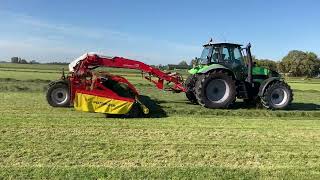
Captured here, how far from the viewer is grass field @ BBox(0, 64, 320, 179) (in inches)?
288

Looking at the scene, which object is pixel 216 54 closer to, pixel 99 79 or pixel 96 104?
pixel 99 79

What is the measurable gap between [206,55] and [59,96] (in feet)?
16.8

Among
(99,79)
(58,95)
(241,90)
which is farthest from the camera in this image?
(241,90)

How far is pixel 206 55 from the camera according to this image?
16344 millimetres

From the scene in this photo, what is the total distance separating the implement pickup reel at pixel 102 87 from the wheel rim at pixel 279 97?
117 inches

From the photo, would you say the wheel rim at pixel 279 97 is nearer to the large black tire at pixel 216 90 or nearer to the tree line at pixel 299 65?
the large black tire at pixel 216 90

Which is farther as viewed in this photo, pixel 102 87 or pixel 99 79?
pixel 99 79

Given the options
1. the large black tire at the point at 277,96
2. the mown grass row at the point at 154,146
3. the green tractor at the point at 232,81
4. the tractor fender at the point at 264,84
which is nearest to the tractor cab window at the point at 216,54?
the green tractor at the point at 232,81

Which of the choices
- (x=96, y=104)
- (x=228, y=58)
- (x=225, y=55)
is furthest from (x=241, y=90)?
(x=96, y=104)

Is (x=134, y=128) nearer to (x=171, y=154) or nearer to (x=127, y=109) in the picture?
(x=127, y=109)

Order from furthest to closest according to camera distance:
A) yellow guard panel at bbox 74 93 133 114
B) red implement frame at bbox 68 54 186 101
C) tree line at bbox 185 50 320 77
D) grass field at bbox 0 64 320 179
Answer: tree line at bbox 185 50 320 77, red implement frame at bbox 68 54 186 101, yellow guard panel at bbox 74 93 133 114, grass field at bbox 0 64 320 179

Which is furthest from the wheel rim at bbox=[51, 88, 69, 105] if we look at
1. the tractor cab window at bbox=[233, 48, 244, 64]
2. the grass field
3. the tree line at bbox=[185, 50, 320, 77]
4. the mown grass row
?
the tree line at bbox=[185, 50, 320, 77]

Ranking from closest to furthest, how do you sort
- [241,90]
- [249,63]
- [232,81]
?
1. [232,81]
2. [241,90]
3. [249,63]

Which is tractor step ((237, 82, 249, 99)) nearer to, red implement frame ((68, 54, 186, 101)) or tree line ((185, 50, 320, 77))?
red implement frame ((68, 54, 186, 101))
